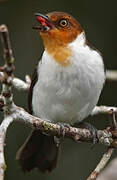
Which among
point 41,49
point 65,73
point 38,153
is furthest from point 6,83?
point 41,49

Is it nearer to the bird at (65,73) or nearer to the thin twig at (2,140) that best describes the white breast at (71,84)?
the bird at (65,73)

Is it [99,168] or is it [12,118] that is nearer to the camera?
[12,118]

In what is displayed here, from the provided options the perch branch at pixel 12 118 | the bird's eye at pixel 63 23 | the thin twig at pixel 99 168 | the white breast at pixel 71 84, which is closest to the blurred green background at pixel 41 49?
the perch branch at pixel 12 118

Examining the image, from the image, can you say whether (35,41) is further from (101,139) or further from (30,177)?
(101,139)

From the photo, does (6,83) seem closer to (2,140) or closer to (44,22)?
(2,140)

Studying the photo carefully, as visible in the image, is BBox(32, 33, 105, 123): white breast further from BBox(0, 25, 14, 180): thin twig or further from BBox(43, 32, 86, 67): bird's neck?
BBox(0, 25, 14, 180): thin twig

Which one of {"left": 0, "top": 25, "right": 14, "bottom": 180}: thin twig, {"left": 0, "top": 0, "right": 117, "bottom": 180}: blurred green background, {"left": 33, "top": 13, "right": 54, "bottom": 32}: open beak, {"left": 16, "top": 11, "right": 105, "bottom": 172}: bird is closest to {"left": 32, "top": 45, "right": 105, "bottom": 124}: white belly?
{"left": 16, "top": 11, "right": 105, "bottom": 172}: bird

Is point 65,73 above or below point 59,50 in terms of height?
below

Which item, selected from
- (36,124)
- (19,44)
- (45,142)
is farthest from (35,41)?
(36,124)
